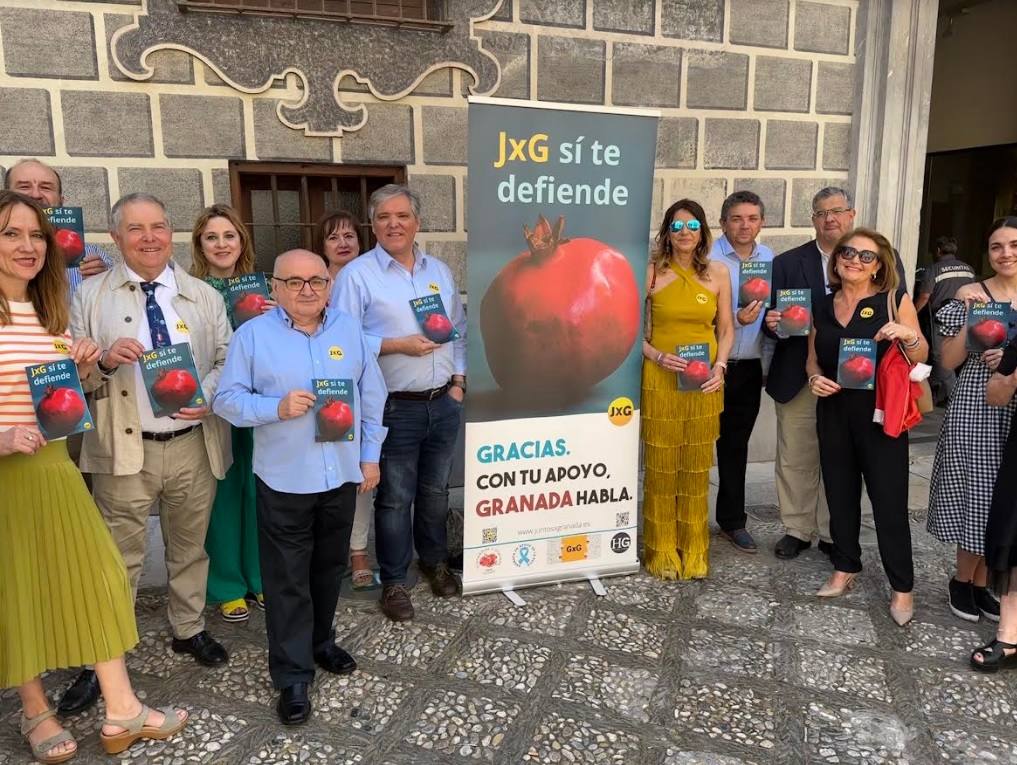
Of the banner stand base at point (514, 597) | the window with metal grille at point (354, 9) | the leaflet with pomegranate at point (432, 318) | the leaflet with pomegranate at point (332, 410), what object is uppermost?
the window with metal grille at point (354, 9)

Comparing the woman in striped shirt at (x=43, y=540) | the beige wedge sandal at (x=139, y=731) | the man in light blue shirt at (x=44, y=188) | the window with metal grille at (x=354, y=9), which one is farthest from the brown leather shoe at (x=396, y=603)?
the window with metal grille at (x=354, y=9)

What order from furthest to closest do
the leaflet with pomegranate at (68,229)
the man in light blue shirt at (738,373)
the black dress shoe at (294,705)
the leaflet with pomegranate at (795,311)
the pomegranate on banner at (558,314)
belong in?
the man in light blue shirt at (738,373), the leaflet with pomegranate at (795,311), the pomegranate on banner at (558,314), the leaflet with pomegranate at (68,229), the black dress shoe at (294,705)

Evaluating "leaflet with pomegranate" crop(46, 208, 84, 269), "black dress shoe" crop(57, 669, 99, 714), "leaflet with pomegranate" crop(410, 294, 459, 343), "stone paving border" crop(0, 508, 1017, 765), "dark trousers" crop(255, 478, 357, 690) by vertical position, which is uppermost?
"leaflet with pomegranate" crop(46, 208, 84, 269)

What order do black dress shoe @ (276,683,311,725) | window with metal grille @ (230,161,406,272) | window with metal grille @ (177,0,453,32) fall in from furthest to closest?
window with metal grille @ (230,161,406,272)
window with metal grille @ (177,0,453,32)
black dress shoe @ (276,683,311,725)

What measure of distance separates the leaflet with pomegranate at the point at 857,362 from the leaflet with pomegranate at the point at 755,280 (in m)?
0.58

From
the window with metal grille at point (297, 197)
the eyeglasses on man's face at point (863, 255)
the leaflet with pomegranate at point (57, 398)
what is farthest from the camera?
the window with metal grille at point (297, 197)

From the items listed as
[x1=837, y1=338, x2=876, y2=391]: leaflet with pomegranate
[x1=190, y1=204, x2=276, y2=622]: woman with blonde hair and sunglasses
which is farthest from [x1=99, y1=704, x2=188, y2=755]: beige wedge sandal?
[x1=837, y1=338, x2=876, y2=391]: leaflet with pomegranate

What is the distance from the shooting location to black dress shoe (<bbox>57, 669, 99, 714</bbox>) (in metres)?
2.82

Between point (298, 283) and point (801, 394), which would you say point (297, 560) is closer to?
point (298, 283)

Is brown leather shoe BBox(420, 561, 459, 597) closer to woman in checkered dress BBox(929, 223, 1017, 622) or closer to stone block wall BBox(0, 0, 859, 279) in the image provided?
stone block wall BBox(0, 0, 859, 279)

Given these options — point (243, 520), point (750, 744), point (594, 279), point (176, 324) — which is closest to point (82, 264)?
point (176, 324)

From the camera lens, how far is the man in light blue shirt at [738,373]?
164 inches

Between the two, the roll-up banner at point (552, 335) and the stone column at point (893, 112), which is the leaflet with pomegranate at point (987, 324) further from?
the stone column at point (893, 112)

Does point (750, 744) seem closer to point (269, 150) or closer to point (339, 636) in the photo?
point (339, 636)
